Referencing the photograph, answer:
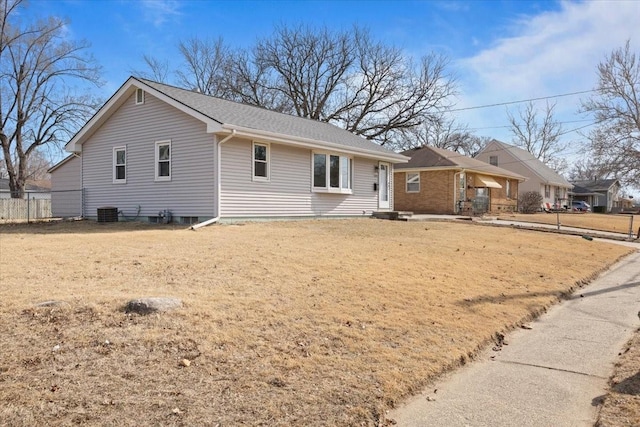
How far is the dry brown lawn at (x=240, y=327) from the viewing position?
3.38 metres

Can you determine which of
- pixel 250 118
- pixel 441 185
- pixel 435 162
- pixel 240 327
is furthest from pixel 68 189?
pixel 441 185

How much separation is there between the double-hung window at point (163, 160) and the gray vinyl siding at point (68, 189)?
491 cm

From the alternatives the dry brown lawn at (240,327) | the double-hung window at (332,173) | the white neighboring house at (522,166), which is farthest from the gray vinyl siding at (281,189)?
the white neighboring house at (522,166)

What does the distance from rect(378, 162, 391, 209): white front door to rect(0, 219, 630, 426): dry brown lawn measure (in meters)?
11.9

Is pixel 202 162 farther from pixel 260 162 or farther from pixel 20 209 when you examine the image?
pixel 20 209

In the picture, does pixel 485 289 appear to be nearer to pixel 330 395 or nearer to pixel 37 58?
pixel 330 395

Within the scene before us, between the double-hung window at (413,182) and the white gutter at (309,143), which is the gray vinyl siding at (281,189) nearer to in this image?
the white gutter at (309,143)

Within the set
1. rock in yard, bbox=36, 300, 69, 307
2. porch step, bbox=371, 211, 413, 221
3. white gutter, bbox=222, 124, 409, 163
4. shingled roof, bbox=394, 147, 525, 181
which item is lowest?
rock in yard, bbox=36, 300, 69, 307

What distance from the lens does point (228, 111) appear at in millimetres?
16625

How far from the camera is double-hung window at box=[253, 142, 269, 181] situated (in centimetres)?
1577

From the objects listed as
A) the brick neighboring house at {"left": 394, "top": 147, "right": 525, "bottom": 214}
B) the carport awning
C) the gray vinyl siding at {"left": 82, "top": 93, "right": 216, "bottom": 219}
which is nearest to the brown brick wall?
the brick neighboring house at {"left": 394, "top": 147, "right": 525, "bottom": 214}

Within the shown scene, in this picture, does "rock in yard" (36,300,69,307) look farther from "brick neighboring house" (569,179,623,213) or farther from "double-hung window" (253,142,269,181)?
"brick neighboring house" (569,179,623,213)

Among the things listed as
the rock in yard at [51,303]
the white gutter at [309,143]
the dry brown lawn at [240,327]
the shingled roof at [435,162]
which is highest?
the shingled roof at [435,162]

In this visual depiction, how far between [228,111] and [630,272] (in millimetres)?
12874
